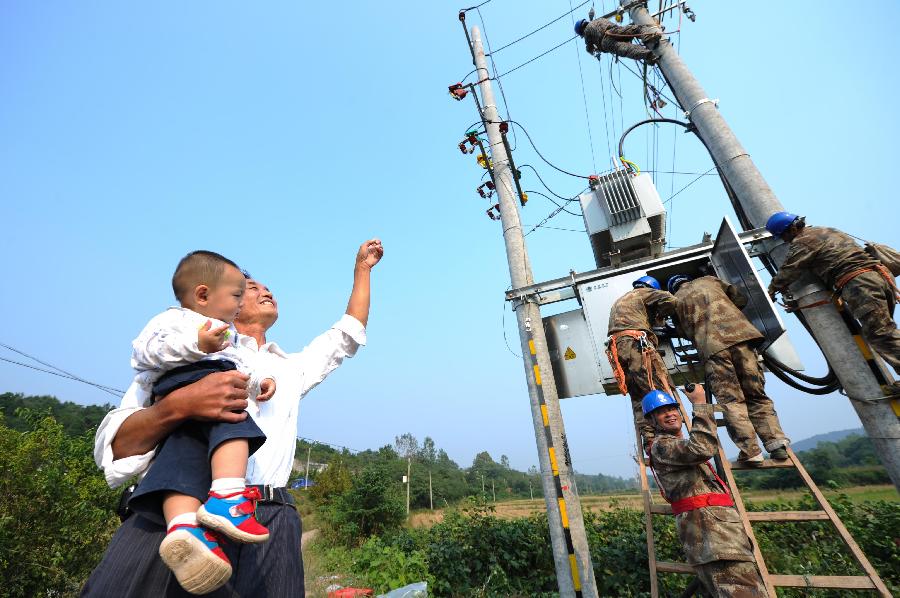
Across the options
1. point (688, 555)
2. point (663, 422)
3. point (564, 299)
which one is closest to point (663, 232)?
point (564, 299)

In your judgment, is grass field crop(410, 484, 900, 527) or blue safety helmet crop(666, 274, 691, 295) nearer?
blue safety helmet crop(666, 274, 691, 295)

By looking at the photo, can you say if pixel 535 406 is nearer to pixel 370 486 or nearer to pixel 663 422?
pixel 663 422

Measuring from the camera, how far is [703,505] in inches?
117

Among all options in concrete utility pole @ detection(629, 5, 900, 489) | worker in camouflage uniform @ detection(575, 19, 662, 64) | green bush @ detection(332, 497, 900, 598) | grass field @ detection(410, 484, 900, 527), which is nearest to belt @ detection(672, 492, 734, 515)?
concrete utility pole @ detection(629, 5, 900, 489)

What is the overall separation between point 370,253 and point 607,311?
3.77m

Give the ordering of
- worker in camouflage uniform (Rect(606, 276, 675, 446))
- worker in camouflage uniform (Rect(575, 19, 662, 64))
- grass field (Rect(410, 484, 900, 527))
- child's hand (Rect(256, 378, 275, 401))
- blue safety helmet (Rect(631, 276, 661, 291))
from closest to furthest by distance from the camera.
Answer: child's hand (Rect(256, 378, 275, 401)), worker in camouflage uniform (Rect(606, 276, 675, 446)), blue safety helmet (Rect(631, 276, 661, 291)), worker in camouflage uniform (Rect(575, 19, 662, 64)), grass field (Rect(410, 484, 900, 527))

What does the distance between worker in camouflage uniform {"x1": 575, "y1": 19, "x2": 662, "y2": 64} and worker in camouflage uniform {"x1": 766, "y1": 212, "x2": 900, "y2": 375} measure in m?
4.23

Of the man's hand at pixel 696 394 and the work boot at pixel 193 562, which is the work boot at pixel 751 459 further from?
the work boot at pixel 193 562

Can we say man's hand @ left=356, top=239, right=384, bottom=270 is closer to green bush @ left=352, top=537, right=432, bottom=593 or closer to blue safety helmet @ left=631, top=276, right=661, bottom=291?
blue safety helmet @ left=631, top=276, right=661, bottom=291

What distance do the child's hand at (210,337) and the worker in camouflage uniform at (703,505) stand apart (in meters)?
3.31

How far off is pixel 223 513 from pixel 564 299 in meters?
5.04

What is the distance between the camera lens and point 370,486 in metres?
17.7

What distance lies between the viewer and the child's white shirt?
1419 millimetres

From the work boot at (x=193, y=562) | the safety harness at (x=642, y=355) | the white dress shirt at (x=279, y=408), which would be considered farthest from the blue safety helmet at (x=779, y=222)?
the work boot at (x=193, y=562)
